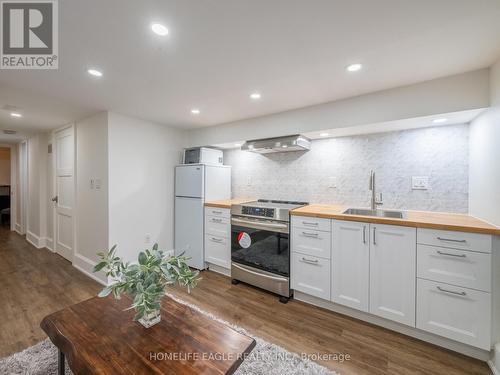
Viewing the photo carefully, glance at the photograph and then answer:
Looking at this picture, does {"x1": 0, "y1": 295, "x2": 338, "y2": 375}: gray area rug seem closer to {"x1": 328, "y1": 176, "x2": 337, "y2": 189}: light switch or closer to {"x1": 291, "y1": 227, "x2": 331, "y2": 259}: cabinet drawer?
{"x1": 291, "y1": 227, "x2": 331, "y2": 259}: cabinet drawer

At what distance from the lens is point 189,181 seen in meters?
3.23

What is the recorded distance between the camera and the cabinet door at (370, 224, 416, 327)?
5.78 ft

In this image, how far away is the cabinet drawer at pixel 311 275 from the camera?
2156 mm

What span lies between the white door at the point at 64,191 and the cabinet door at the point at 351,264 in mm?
3749

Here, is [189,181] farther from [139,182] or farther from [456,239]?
[456,239]

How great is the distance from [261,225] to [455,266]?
169 cm

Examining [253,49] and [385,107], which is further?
[385,107]

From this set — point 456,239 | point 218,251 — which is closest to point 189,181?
point 218,251

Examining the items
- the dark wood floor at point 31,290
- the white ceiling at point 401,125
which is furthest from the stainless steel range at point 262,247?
the dark wood floor at point 31,290

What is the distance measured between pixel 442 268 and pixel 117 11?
9.03 ft

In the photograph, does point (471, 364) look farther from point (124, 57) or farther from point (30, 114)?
point (30, 114)

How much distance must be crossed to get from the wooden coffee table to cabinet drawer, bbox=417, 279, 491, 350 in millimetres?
1556

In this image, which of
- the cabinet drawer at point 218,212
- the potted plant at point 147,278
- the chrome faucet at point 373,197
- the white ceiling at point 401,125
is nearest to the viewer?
the potted plant at point 147,278

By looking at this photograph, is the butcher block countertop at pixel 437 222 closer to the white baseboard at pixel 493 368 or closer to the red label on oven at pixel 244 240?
the red label on oven at pixel 244 240
